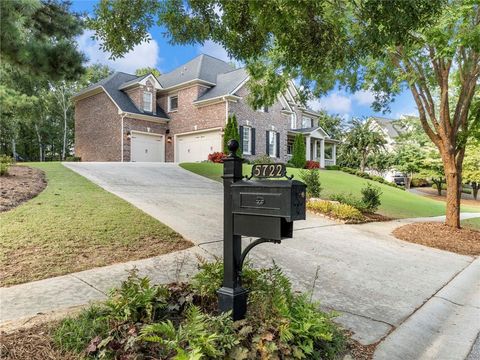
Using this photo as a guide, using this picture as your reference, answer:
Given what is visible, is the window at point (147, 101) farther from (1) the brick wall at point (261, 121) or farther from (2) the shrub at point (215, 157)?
(2) the shrub at point (215, 157)

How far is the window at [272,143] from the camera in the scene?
2738cm

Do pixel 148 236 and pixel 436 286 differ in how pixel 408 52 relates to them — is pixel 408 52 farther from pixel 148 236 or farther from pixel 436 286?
pixel 148 236

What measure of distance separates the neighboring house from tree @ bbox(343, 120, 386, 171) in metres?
10.3

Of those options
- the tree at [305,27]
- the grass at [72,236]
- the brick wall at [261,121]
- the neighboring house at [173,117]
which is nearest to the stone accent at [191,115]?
the neighboring house at [173,117]

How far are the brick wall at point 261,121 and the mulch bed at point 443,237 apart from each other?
1578 cm

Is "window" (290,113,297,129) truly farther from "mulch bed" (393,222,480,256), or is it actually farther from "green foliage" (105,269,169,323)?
"green foliage" (105,269,169,323)

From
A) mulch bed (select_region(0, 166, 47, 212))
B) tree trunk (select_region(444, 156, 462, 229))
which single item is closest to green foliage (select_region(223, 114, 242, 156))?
mulch bed (select_region(0, 166, 47, 212))

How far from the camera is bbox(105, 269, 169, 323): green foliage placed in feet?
9.16

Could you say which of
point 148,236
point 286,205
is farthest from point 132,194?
point 286,205

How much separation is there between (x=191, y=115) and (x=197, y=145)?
210 centimetres

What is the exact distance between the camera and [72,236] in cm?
595

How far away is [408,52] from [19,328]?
9478 millimetres

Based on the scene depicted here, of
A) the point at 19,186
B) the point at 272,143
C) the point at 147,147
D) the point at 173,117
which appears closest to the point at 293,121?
the point at 272,143

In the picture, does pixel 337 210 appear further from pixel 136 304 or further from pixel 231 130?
pixel 231 130
